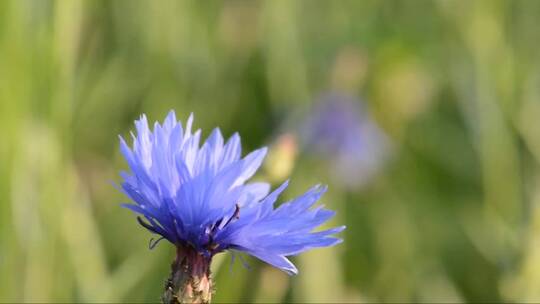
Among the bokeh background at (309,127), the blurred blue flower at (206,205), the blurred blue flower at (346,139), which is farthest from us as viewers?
the blurred blue flower at (346,139)

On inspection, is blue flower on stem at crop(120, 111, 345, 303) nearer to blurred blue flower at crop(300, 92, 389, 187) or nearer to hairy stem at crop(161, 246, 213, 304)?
hairy stem at crop(161, 246, 213, 304)

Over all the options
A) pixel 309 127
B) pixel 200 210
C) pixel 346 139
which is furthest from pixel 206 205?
pixel 346 139

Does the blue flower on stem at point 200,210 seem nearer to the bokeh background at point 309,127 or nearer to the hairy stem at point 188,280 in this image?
the hairy stem at point 188,280

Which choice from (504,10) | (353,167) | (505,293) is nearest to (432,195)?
(353,167)

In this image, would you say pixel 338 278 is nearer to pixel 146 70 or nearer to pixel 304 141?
pixel 304 141

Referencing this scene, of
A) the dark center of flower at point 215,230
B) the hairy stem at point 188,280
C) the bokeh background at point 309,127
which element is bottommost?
the hairy stem at point 188,280

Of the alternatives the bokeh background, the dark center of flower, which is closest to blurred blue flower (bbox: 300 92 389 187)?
the bokeh background

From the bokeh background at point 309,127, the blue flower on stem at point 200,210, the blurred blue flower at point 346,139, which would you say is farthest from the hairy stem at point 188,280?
the blurred blue flower at point 346,139
